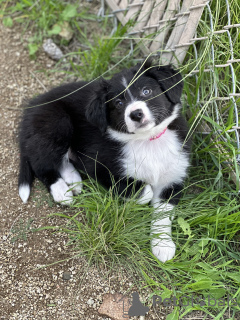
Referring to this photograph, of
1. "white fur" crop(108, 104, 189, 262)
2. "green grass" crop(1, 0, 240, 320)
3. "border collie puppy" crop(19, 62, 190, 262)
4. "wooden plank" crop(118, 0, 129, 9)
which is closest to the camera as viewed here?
"green grass" crop(1, 0, 240, 320)

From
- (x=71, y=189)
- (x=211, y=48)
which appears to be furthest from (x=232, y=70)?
(x=71, y=189)

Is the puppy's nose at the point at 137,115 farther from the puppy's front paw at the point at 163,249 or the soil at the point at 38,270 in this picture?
the soil at the point at 38,270

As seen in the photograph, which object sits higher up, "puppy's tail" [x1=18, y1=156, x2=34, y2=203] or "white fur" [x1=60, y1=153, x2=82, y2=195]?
"puppy's tail" [x1=18, y1=156, x2=34, y2=203]

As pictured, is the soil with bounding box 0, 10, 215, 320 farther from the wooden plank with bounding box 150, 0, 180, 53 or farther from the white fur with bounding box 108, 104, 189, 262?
the wooden plank with bounding box 150, 0, 180, 53

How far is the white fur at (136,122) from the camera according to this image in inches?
107

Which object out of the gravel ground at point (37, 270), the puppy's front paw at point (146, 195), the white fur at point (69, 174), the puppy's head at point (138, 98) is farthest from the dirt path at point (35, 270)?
the puppy's head at point (138, 98)

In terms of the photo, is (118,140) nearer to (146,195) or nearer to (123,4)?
(146,195)

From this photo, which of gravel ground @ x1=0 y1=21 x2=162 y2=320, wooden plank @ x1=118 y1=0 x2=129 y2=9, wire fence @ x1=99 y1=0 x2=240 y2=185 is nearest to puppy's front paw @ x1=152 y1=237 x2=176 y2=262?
gravel ground @ x1=0 y1=21 x2=162 y2=320

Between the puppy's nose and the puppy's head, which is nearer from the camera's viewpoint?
the puppy's nose

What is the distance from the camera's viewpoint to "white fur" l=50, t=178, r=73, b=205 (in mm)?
3297

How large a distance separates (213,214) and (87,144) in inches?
48.9

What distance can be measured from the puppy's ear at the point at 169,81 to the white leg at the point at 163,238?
2.79 ft

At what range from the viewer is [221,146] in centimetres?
328

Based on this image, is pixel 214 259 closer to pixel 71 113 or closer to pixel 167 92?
pixel 167 92
